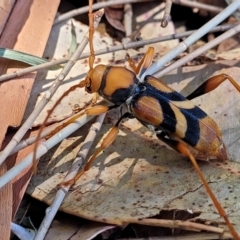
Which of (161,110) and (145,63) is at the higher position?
(145,63)

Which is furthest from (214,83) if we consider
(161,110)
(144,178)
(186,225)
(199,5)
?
(186,225)

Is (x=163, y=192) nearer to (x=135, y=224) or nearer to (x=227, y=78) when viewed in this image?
(x=135, y=224)

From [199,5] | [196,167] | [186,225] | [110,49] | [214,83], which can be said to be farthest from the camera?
[199,5]

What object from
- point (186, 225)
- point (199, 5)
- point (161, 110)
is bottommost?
point (186, 225)

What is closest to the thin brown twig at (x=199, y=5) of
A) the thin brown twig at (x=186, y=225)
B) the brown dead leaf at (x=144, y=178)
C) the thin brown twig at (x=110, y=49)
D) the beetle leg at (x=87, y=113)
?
the thin brown twig at (x=110, y=49)

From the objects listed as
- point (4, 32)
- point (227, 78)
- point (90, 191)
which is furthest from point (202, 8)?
point (90, 191)

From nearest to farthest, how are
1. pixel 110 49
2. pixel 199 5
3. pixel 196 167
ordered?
pixel 196 167 → pixel 110 49 → pixel 199 5

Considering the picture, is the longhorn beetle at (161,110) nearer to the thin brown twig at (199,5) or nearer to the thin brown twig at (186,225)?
the thin brown twig at (186,225)

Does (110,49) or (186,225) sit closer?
(186,225)

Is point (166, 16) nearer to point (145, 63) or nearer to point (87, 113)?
point (145, 63)
